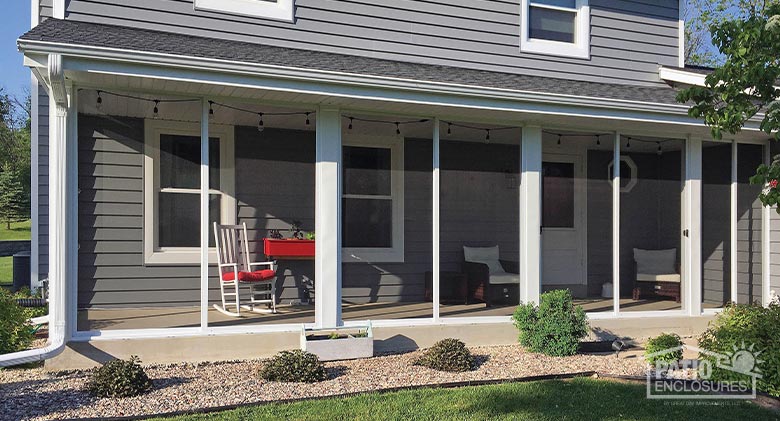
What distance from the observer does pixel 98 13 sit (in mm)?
5938

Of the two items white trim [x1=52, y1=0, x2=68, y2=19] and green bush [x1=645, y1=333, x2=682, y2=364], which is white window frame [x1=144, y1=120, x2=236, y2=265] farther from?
green bush [x1=645, y1=333, x2=682, y2=364]

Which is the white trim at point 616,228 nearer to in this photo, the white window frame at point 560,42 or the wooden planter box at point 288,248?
the white window frame at point 560,42

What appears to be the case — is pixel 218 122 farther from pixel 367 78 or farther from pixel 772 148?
pixel 772 148

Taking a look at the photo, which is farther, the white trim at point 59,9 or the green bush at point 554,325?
the green bush at point 554,325

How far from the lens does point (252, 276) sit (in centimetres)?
627

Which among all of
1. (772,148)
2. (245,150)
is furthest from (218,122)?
(772,148)

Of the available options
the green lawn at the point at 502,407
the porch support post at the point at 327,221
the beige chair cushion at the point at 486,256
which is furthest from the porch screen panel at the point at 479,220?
the green lawn at the point at 502,407

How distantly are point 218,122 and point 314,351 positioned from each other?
220 cm

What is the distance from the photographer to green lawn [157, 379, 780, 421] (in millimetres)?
4086

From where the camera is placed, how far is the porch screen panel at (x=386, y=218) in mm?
6184

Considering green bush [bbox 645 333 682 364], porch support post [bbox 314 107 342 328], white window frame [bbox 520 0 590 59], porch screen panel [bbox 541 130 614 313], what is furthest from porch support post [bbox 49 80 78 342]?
white window frame [bbox 520 0 590 59]

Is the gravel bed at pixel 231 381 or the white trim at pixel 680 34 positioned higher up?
the white trim at pixel 680 34

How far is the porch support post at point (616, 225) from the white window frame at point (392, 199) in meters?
2.48

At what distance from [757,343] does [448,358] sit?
2.38 metres
